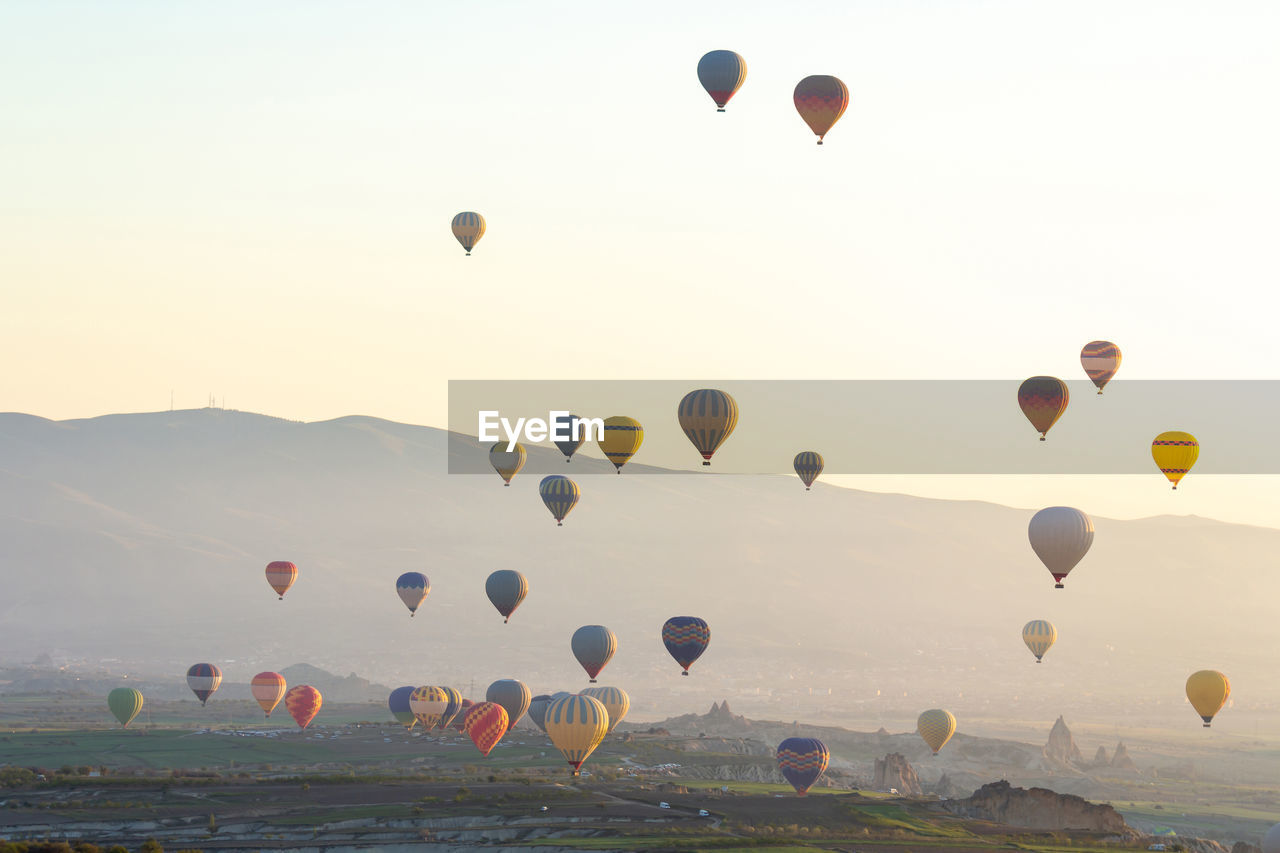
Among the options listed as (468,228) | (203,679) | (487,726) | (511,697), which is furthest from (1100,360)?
(203,679)

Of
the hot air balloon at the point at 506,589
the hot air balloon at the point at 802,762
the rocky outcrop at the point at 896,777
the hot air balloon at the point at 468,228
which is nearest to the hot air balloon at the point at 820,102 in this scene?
the hot air balloon at the point at 468,228

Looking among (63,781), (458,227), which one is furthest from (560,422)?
(63,781)

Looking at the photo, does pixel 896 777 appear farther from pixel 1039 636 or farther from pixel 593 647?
pixel 593 647

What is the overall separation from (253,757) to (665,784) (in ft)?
171

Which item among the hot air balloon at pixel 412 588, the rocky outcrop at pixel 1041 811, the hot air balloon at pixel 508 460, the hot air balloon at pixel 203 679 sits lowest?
the rocky outcrop at pixel 1041 811

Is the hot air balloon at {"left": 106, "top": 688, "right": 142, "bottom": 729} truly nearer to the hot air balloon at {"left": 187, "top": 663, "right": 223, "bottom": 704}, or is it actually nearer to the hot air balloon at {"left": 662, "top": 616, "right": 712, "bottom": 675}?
the hot air balloon at {"left": 187, "top": 663, "right": 223, "bottom": 704}

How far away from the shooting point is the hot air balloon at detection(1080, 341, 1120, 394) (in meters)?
115

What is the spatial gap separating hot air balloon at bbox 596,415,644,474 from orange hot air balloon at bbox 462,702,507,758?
41.1m

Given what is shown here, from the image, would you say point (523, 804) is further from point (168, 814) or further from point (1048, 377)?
point (1048, 377)

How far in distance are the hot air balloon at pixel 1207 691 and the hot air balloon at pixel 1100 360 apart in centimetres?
3452

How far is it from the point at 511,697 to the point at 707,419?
63.9 meters

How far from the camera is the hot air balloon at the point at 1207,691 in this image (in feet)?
446

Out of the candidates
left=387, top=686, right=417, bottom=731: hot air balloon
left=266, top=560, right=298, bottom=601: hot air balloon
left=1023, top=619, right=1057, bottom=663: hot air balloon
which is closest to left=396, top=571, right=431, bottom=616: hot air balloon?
left=266, top=560, right=298, bottom=601: hot air balloon

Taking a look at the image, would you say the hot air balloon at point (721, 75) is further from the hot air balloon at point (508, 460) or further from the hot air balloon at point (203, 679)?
the hot air balloon at point (203, 679)
